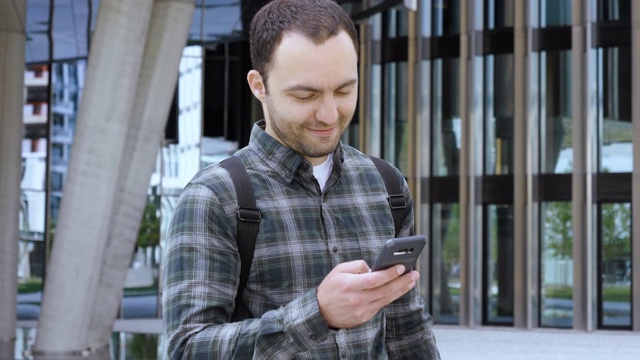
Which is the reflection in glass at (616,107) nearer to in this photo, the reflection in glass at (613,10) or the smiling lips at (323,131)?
the reflection in glass at (613,10)

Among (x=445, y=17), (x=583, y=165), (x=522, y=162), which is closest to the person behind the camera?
(x=583, y=165)

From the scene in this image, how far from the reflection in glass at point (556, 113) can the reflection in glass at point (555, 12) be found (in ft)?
2.58

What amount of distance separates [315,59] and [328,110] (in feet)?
0.37

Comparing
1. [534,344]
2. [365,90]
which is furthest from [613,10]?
[534,344]

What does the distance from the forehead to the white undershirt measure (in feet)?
0.94

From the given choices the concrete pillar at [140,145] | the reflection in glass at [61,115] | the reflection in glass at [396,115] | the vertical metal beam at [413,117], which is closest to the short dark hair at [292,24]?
the concrete pillar at [140,145]

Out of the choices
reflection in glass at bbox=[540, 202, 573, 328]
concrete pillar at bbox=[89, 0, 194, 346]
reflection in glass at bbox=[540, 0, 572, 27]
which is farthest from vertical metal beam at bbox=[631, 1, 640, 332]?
concrete pillar at bbox=[89, 0, 194, 346]

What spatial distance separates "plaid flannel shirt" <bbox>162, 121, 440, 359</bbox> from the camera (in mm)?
2348

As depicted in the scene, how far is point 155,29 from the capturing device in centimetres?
2080

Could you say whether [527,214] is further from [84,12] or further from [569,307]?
[84,12]

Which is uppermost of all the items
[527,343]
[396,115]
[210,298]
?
[396,115]

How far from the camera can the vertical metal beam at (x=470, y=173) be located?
30188mm

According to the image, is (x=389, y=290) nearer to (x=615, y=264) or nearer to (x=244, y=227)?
(x=244, y=227)

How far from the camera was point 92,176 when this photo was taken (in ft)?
63.3
